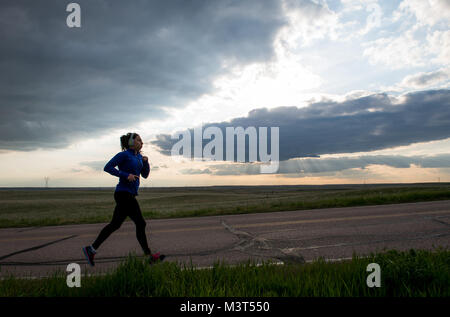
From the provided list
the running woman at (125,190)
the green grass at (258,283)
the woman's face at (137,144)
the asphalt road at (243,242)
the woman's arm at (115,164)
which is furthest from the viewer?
the asphalt road at (243,242)

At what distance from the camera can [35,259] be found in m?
5.87

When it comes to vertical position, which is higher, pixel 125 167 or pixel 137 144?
pixel 137 144

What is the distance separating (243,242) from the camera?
21.6ft

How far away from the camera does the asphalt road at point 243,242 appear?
17.6 ft

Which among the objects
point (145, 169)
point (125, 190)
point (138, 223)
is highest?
point (145, 169)

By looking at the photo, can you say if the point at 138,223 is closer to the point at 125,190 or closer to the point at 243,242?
the point at 125,190

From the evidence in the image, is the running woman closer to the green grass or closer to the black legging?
the black legging

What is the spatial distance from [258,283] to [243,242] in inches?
130

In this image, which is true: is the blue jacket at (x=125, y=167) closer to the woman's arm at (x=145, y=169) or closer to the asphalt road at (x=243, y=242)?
the woman's arm at (x=145, y=169)

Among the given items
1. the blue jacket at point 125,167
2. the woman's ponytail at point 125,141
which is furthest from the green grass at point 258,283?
the woman's ponytail at point 125,141

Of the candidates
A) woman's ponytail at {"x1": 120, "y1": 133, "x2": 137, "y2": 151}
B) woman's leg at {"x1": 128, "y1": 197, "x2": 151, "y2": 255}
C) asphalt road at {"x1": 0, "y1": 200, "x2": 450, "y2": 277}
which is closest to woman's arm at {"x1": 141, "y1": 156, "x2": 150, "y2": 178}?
woman's ponytail at {"x1": 120, "y1": 133, "x2": 137, "y2": 151}

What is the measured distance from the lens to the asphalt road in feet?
17.6

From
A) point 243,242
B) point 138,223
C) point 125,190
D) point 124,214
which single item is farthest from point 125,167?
point 243,242
